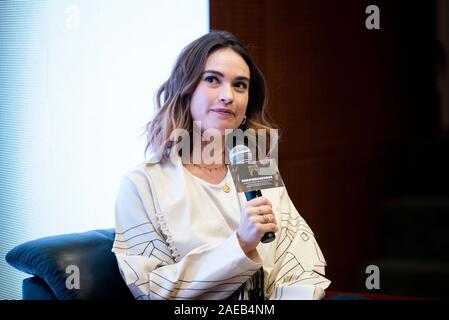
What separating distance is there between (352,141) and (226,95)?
1088 mm

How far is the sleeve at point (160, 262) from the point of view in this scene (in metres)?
2.20

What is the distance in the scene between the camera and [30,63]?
2.68 metres

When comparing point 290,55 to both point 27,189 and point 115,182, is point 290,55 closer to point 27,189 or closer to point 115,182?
point 115,182

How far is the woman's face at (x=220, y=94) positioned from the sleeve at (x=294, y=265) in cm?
37

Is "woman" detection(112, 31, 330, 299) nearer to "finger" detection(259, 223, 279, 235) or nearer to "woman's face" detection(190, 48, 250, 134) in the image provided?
"woman's face" detection(190, 48, 250, 134)

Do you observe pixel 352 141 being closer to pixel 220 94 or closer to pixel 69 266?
pixel 220 94

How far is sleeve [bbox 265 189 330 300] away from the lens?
231cm

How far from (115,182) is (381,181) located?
49.1 inches
